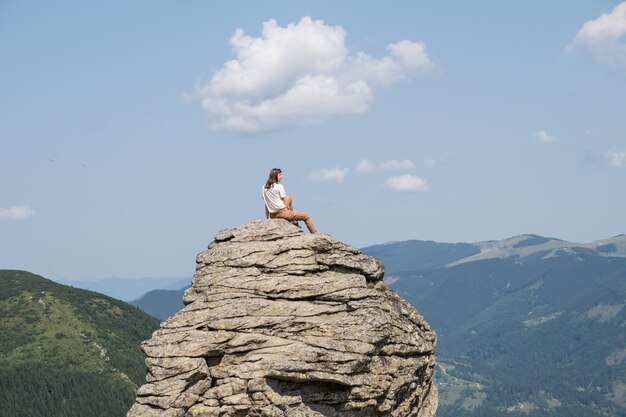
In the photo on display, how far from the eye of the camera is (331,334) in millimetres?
35312

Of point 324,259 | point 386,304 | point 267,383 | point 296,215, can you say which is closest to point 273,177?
point 296,215

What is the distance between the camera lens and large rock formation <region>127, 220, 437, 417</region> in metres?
34.1

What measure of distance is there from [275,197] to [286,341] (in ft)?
34.9

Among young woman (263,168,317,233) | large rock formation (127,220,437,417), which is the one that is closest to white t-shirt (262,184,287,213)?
young woman (263,168,317,233)

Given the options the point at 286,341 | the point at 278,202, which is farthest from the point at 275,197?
the point at 286,341

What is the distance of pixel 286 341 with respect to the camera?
3497 centimetres

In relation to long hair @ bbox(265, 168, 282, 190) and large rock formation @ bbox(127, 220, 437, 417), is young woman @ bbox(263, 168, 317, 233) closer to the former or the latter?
long hair @ bbox(265, 168, 282, 190)

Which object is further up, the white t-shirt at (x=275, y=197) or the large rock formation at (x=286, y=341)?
the white t-shirt at (x=275, y=197)

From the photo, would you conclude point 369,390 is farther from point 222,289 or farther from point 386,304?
point 222,289

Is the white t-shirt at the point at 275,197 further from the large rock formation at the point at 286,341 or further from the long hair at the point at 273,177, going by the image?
the large rock formation at the point at 286,341

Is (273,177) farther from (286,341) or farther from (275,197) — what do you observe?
(286,341)

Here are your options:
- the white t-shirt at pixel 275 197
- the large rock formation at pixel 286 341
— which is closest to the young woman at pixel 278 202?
the white t-shirt at pixel 275 197

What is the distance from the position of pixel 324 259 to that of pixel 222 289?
553 cm

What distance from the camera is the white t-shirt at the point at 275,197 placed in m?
42.7
